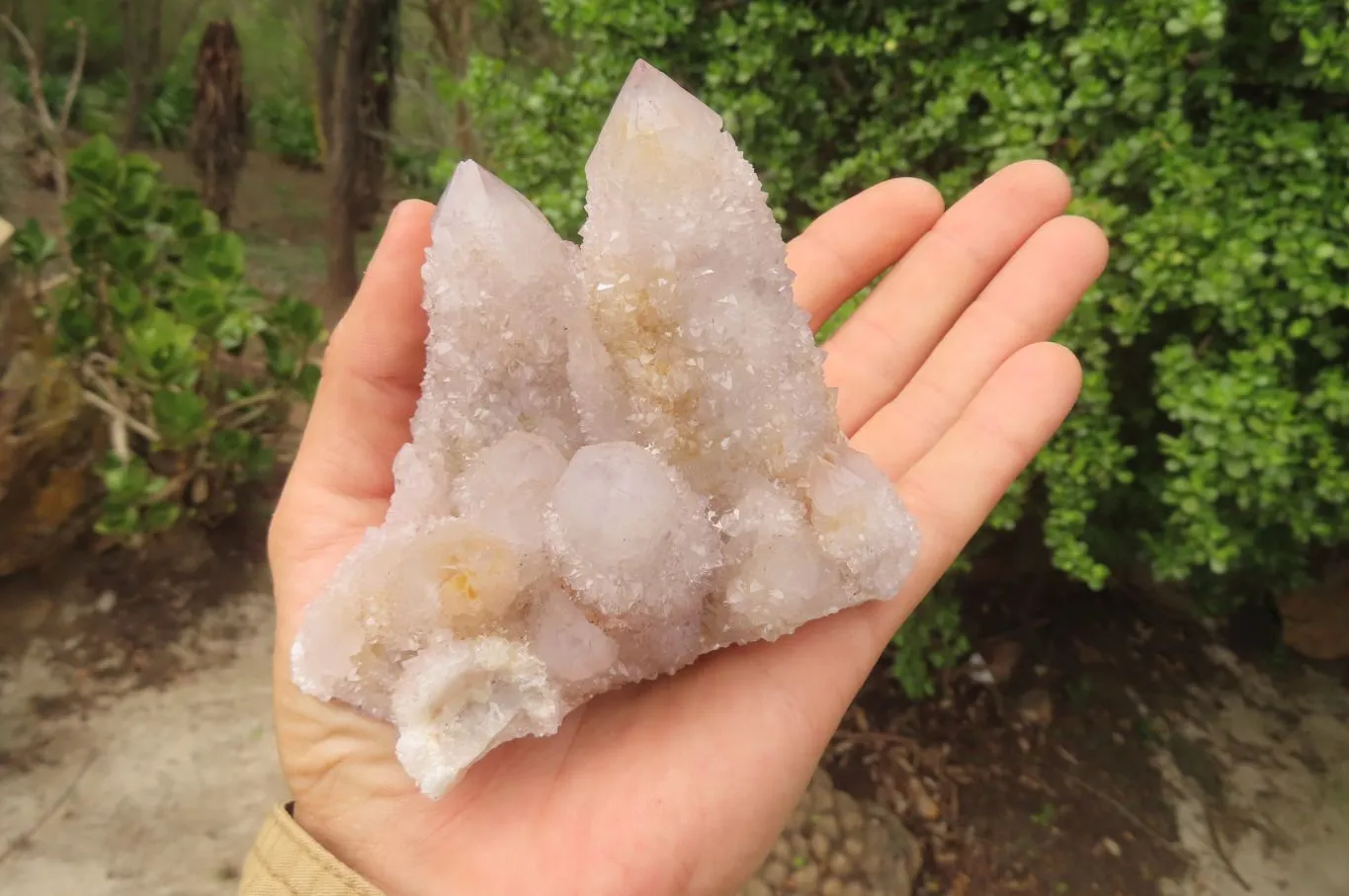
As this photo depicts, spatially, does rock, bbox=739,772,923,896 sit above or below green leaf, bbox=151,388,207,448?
below

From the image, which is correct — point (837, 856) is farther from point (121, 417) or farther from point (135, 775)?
point (121, 417)

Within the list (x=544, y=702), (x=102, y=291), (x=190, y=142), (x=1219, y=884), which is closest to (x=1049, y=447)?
(x=1219, y=884)

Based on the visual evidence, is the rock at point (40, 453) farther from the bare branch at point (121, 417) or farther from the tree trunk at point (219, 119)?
the tree trunk at point (219, 119)

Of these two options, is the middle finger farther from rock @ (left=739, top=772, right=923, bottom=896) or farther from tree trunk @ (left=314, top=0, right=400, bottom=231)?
tree trunk @ (left=314, top=0, right=400, bottom=231)

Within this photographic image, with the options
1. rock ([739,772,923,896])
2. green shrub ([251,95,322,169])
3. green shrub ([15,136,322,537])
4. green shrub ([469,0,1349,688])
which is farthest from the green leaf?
green shrub ([251,95,322,169])

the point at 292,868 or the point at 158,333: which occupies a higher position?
the point at 292,868

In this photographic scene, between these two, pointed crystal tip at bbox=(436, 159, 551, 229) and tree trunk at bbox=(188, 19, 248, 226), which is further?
tree trunk at bbox=(188, 19, 248, 226)

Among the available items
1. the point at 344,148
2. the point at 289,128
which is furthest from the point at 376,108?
the point at 289,128
